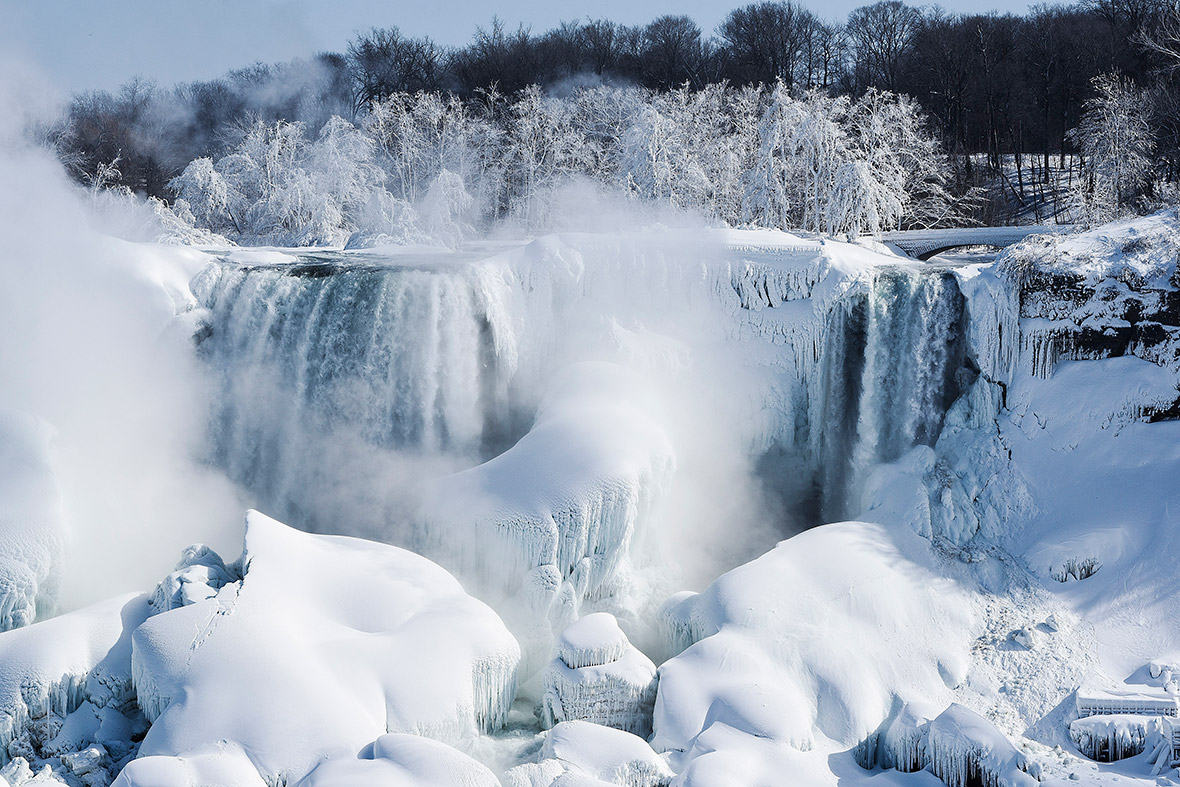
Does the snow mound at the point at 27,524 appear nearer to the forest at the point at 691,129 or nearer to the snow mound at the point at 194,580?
the snow mound at the point at 194,580

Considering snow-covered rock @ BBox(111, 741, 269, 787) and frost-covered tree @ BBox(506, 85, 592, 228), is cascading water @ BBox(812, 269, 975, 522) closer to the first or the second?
snow-covered rock @ BBox(111, 741, 269, 787)

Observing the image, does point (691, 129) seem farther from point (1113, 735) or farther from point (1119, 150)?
point (1113, 735)

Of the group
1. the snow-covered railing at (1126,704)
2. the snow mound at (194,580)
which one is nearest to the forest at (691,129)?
the snow-covered railing at (1126,704)

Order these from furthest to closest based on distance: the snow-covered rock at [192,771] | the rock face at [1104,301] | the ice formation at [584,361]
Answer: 1. the ice formation at [584,361]
2. the rock face at [1104,301]
3. the snow-covered rock at [192,771]

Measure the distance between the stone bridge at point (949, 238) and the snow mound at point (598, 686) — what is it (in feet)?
41.8

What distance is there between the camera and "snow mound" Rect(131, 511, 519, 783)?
6.54m

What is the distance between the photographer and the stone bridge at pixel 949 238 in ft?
55.6

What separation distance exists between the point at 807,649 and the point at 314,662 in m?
4.11

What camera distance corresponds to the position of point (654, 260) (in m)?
11.4

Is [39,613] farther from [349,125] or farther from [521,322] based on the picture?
[349,125]

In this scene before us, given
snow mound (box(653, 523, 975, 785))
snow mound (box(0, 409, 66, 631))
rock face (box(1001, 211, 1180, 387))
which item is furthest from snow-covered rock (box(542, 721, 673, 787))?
rock face (box(1001, 211, 1180, 387))

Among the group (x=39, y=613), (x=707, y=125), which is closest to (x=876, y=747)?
(x=39, y=613)

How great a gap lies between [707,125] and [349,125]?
1101 centimetres

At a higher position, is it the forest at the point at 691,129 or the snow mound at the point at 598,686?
the forest at the point at 691,129
